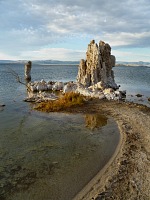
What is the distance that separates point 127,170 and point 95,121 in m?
11.8

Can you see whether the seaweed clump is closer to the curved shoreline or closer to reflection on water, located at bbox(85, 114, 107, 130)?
reflection on water, located at bbox(85, 114, 107, 130)

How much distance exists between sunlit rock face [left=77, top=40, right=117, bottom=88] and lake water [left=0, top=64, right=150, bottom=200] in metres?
25.7

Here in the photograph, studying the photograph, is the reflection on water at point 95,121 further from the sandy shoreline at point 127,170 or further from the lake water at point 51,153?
the sandy shoreline at point 127,170

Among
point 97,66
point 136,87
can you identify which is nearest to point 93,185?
point 97,66

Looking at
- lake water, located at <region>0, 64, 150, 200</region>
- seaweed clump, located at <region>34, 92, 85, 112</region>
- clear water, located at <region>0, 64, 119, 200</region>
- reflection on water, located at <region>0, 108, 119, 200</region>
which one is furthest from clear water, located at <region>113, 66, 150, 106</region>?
clear water, located at <region>0, 64, 119, 200</region>

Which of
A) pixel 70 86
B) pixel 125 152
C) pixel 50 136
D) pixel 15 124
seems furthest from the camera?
pixel 70 86

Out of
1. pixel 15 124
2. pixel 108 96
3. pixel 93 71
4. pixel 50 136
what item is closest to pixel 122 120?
pixel 50 136

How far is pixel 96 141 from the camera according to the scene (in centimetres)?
2092

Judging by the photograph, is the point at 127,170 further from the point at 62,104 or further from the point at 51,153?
the point at 62,104

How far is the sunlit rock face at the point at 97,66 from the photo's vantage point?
54.1 meters

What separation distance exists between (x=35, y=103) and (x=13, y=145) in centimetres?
1776

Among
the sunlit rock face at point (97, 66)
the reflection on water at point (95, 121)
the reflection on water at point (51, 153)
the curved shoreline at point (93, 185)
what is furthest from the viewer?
the sunlit rock face at point (97, 66)

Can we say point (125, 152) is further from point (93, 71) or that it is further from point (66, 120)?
point (93, 71)

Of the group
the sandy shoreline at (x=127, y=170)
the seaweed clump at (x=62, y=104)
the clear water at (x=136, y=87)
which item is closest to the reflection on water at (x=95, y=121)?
the sandy shoreline at (x=127, y=170)
